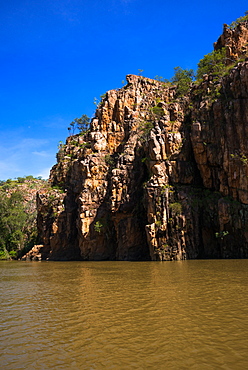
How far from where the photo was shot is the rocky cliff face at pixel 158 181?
41.3 meters

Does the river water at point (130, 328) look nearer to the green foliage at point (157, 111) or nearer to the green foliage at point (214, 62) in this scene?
the green foliage at point (157, 111)

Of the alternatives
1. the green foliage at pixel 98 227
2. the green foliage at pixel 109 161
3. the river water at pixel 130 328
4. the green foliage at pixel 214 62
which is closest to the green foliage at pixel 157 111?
the green foliage at pixel 214 62

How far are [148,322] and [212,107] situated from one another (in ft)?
133

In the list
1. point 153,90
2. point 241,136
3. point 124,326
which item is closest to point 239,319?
point 124,326

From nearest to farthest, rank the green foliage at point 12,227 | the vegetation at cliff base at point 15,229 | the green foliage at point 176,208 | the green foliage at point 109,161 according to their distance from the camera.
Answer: the green foliage at point 176,208
the green foliage at point 109,161
the vegetation at cliff base at point 15,229
the green foliage at point 12,227

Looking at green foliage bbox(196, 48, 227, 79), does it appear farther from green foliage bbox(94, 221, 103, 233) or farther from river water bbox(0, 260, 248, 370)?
river water bbox(0, 260, 248, 370)

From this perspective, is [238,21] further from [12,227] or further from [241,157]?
[12,227]

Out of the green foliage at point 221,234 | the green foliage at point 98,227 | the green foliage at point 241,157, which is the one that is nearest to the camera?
the green foliage at point 221,234

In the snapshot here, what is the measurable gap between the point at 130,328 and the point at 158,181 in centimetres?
3481

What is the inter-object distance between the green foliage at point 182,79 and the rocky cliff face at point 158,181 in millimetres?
2225

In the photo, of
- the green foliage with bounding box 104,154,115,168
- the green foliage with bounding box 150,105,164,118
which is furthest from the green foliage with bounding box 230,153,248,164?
the green foliage with bounding box 104,154,115,168

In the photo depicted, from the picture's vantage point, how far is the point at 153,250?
4197 centimetres

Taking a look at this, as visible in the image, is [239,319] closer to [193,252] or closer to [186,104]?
[193,252]

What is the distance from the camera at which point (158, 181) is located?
44.8 metres
